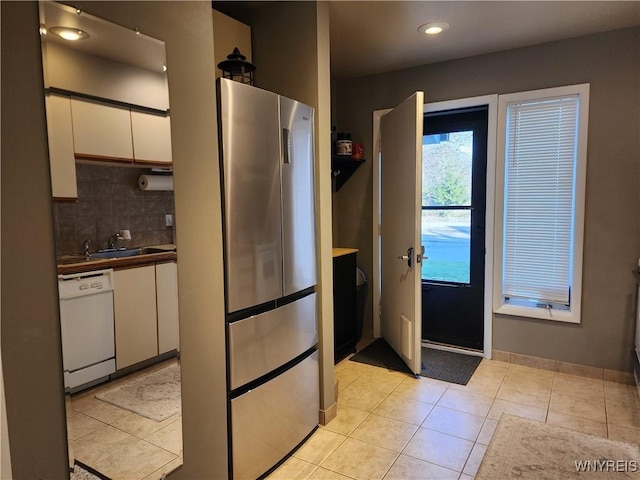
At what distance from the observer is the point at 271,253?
1.92 meters

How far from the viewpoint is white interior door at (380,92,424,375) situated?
9.50 feet

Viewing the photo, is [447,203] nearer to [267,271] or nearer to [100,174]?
[267,271]

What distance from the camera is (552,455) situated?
206 cm

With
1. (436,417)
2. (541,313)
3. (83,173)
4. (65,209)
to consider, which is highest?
(83,173)

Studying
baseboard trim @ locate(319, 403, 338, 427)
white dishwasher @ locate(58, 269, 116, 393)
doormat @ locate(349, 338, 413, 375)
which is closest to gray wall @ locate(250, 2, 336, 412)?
baseboard trim @ locate(319, 403, 338, 427)

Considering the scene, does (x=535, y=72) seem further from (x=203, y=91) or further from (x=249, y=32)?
(x=203, y=91)

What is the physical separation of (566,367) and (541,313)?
43cm

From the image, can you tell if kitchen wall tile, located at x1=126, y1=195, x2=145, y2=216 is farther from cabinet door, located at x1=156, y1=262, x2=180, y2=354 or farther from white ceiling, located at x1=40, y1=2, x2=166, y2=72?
white ceiling, located at x1=40, y1=2, x2=166, y2=72

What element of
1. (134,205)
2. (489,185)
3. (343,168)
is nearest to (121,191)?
(134,205)

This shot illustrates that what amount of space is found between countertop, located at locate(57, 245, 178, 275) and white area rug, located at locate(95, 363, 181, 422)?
0.41m

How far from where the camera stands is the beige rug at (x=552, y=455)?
75.6 inches

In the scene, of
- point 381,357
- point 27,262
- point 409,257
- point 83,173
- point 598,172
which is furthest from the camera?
point 381,357

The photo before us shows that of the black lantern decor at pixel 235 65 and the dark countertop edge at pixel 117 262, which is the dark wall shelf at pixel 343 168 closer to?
the black lantern decor at pixel 235 65

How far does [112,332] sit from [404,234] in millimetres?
2218
